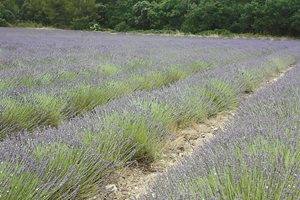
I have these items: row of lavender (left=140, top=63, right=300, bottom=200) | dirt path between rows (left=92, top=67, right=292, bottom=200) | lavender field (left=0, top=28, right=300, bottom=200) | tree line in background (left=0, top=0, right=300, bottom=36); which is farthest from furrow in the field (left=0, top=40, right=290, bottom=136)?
tree line in background (left=0, top=0, right=300, bottom=36)

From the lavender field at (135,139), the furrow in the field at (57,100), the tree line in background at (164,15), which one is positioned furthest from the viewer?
the tree line in background at (164,15)

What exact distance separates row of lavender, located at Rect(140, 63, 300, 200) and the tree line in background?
27.2 meters

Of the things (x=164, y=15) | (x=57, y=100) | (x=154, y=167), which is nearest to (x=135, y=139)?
(x=154, y=167)

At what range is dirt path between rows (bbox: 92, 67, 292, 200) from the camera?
7.22 feet

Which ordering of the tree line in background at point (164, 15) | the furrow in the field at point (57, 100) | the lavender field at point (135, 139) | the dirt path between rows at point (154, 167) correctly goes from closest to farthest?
the lavender field at point (135, 139)
the dirt path between rows at point (154, 167)
the furrow in the field at point (57, 100)
the tree line in background at point (164, 15)

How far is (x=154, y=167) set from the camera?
8.65 ft

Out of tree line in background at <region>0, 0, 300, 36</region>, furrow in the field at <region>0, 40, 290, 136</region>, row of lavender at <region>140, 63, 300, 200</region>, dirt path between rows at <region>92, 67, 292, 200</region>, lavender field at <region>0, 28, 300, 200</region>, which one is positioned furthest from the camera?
tree line in background at <region>0, 0, 300, 36</region>

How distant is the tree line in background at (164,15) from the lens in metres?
27.7

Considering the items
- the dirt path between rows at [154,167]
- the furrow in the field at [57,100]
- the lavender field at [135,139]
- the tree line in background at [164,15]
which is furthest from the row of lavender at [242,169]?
the tree line in background at [164,15]

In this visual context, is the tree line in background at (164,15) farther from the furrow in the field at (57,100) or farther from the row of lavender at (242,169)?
the row of lavender at (242,169)

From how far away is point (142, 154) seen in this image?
2.68 metres

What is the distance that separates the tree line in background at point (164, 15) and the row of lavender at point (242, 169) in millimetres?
27153

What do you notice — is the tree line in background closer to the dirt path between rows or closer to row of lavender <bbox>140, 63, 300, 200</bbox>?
the dirt path between rows

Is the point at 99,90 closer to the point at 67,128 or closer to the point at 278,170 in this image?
the point at 67,128
